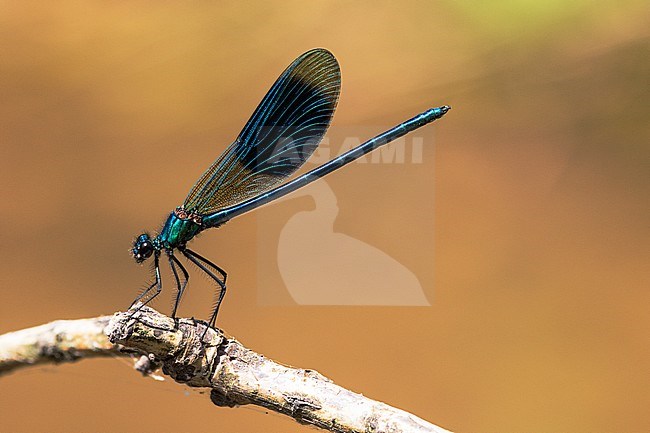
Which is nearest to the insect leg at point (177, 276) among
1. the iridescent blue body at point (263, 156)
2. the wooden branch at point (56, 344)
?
the iridescent blue body at point (263, 156)

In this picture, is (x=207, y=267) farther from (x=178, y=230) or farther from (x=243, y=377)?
(x=243, y=377)

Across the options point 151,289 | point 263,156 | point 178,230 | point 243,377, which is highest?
point 263,156

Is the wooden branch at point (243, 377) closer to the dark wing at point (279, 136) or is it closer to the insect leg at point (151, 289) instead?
the insect leg at point (151, 289)

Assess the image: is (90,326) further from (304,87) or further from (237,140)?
(304,87)

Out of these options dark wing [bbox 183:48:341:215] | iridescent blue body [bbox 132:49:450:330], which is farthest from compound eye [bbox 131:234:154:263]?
dark wing [bbox 183:48:341:215]

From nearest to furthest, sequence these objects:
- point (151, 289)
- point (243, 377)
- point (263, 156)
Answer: point (243, 377) → point (151, 289) → point (263, 156)

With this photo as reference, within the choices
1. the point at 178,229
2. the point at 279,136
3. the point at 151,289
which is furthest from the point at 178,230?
the point at 279,136

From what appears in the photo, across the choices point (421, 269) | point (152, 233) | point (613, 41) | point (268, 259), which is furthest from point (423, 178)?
point (152, 233)

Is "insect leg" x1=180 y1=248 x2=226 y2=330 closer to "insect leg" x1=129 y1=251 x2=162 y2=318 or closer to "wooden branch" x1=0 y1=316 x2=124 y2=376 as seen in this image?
"insect leg" x1=129 y1=251 x2=162 y2=318
